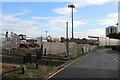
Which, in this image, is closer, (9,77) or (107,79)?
(9,77)

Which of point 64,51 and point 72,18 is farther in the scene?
point 72,18

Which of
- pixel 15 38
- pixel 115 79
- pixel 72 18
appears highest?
pixel 72 18

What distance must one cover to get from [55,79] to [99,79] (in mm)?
2242

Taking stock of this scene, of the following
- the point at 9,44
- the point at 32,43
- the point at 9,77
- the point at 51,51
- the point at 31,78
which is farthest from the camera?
the point at 32,43

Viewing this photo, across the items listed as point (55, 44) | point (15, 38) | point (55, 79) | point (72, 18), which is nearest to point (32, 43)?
point (72, 18)

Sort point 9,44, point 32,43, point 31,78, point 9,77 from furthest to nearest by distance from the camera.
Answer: point 32,43 → point 9,44 → point 31,78 → point 9,77

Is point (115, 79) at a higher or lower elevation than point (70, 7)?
lower

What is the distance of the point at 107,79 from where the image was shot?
16656 millimetres

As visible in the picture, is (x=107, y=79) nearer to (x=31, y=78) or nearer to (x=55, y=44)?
(x=31, y=78)

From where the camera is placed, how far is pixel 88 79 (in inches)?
645

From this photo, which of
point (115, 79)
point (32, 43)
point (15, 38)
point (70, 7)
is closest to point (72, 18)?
point (70, 7)

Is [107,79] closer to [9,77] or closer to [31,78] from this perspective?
[31,78]

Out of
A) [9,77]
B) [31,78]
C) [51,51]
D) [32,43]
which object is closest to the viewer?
[9,77]

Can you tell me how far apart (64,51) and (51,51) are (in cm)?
200
